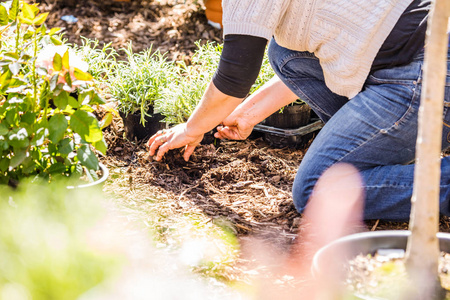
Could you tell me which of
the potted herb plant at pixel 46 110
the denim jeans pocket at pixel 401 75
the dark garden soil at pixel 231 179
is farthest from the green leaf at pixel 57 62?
the denim jeans pocket at pixel 401 75

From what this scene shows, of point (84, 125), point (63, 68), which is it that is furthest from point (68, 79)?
point (84, 125)

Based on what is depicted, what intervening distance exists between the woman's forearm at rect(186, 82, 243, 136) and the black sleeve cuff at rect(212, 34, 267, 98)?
0.03m

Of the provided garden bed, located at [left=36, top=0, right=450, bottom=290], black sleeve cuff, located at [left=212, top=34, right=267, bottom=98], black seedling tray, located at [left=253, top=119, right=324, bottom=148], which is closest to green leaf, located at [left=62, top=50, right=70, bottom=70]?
black sleeve cuff, located at [left=212, top=34, right=267, bottom=98]

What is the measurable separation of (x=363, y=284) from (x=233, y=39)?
3.19ft

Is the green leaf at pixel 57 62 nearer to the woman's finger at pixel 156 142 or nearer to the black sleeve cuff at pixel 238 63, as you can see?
the black sleeve cuff at pixel 238 63

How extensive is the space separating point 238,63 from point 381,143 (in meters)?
0.66

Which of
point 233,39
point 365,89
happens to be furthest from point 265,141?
point 233,39

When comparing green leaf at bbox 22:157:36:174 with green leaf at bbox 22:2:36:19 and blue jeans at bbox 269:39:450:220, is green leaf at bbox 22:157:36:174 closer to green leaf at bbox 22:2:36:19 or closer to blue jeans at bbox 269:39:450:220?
green leaf at bbox 22:2:36:19

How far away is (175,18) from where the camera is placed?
4.94 meters

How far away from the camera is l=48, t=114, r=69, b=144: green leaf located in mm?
1625

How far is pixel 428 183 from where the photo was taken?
1.11 meters

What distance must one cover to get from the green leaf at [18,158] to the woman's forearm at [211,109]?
701mm

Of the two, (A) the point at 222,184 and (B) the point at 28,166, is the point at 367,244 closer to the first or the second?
(B) the point at 28,166

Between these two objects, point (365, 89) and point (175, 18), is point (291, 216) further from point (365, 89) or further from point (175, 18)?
point (175, 18)
